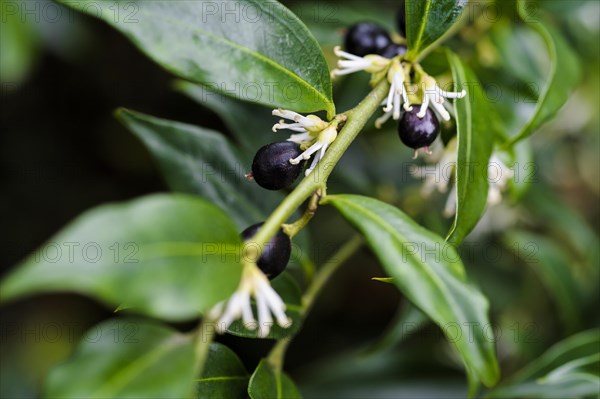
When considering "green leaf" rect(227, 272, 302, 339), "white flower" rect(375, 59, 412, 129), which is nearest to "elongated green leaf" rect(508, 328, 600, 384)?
"green leaf" rect(227, 272, 302, 339)

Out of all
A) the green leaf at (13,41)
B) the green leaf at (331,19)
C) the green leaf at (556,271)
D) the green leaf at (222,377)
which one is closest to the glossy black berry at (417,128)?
the green leaf at (222,377)

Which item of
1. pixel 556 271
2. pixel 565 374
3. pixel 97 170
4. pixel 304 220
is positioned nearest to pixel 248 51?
pixel 304 220

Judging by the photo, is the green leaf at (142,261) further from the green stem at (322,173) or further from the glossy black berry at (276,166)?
the glossy black berry at (276,166)

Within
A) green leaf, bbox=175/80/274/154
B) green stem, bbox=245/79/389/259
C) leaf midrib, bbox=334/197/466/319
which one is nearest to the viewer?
green stem, bbox=245/79/389/259

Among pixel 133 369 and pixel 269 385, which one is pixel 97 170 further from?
pixel 133 369

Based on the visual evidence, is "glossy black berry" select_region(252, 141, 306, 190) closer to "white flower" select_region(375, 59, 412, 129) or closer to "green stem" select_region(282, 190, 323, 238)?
"green stem" select_region(282, 190, 323, 238)

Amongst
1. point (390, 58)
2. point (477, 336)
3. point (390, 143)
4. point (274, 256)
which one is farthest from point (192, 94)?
point (390, 143)

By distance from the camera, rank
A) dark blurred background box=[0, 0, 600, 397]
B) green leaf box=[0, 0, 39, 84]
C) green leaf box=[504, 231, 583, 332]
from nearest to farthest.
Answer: green leaf box=[0, 0, 39, 84]
green leaf box=[504, 231, 583, 332]
dark blurred background box=[0, 0, 600, 397]
